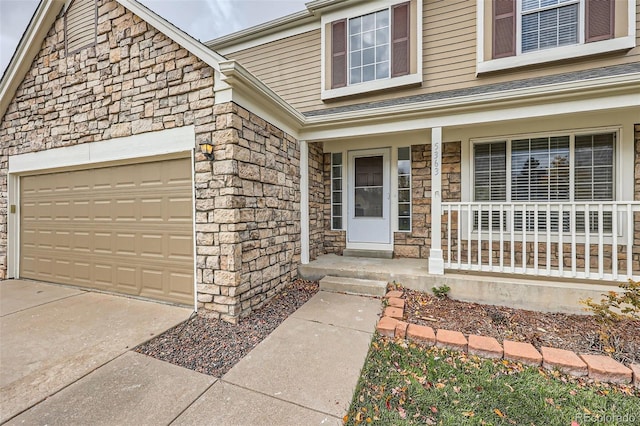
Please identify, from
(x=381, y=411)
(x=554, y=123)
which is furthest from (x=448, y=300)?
(x=554, y=123)

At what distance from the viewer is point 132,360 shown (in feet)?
8.35

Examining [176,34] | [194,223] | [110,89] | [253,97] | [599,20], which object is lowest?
[194,223]

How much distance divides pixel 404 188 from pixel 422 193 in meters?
0.35

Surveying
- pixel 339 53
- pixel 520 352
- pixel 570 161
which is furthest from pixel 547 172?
pixel 339 53

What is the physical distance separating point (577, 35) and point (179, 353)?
7150 millimetres

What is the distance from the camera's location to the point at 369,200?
225 inches

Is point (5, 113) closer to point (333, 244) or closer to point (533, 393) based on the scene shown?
point (333, 244)

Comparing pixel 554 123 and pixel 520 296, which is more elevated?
pixel 554 123

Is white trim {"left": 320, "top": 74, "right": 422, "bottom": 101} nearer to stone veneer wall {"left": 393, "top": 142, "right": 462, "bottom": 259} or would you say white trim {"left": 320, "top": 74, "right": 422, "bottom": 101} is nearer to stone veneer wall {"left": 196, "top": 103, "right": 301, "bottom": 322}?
stone veneer wall {"left": 393, "top": 142, "right": 462, "bottom": 259}

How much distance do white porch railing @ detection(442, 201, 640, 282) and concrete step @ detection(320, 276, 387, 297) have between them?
1.14m

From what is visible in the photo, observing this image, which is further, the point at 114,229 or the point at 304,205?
the point at 304,205

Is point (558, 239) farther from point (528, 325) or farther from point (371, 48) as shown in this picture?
point (371, 48)

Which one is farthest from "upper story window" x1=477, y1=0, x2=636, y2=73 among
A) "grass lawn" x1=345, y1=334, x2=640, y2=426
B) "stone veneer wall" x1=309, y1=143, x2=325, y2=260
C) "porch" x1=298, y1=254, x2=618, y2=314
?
"grass lawn" x1=345, y1=334, x2=640, y2=426

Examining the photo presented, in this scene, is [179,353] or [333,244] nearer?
[179,353]
